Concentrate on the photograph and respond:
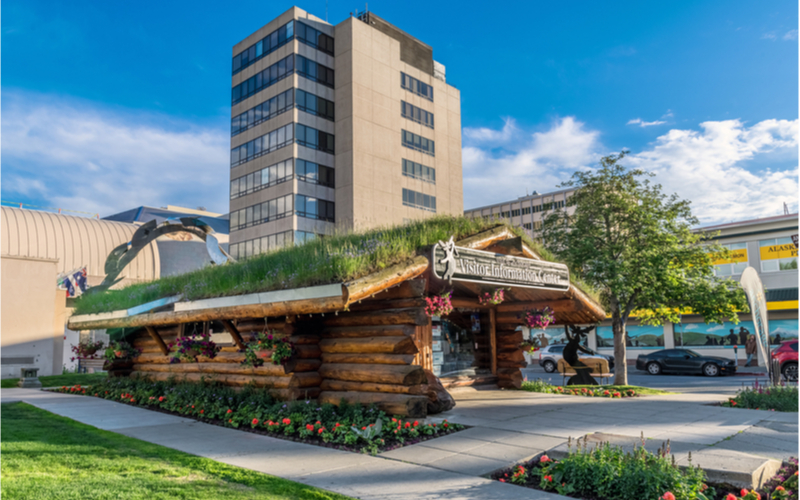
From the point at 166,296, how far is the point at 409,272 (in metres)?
8.43

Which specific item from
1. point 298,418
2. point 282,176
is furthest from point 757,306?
point 282,176

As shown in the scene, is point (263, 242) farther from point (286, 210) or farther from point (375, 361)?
point (375, 361)

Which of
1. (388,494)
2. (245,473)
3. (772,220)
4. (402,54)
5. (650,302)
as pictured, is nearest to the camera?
(388,494)

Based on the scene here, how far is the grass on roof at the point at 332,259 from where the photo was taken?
9.71 m

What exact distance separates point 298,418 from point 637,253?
12255mm

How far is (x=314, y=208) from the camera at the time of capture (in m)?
A: 44.8

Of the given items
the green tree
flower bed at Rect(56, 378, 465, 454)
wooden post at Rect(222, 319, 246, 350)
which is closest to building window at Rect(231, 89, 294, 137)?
the green tree

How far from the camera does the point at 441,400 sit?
34.8ft

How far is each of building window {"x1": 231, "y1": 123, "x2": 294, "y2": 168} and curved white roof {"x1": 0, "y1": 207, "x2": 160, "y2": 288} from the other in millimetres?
14204

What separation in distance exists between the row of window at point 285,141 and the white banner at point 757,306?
36699 mm

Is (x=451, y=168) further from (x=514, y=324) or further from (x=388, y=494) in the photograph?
(x=388, y=494)

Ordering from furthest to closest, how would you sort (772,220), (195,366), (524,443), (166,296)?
(772,220), (166,296), (195,366), (524,443)

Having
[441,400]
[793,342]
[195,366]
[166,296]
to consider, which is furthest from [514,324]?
[793,342]

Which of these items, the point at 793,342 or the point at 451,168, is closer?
the point at 793,342
